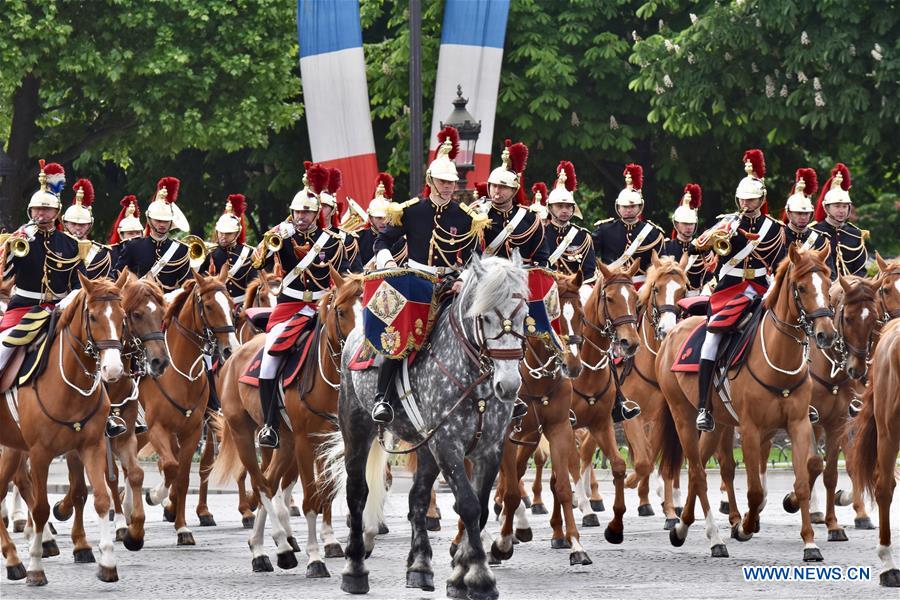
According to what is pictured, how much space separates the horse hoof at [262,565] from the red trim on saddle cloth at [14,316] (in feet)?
9.14

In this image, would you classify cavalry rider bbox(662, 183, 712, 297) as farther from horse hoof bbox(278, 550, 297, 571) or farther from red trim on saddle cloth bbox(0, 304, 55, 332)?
red trim on saddle cloth bbox(0, 304, 55, 332)

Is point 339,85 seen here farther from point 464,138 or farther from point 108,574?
point 108,574

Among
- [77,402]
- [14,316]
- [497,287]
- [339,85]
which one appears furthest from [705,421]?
[339,85]

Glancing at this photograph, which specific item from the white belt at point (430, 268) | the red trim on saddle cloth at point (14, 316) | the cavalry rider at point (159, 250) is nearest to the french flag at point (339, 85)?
the cavalry rider at point (159, 250)

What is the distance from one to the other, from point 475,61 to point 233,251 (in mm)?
10268

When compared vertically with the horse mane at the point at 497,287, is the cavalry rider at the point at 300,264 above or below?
above

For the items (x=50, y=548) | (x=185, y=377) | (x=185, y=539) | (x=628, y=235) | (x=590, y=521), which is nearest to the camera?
(x=50, y=548)

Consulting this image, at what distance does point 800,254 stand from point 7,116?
23107mm

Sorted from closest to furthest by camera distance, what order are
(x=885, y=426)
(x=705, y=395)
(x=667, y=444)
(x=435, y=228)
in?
(x=885, y=426) → (x=435, y=228) → (x=705, y=395) → (x=667, y=444)

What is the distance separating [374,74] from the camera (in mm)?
34406

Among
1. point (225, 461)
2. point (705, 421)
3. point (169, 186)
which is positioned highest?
point (169, 186)

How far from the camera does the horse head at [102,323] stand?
1422cm

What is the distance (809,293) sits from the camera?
15.0 metres

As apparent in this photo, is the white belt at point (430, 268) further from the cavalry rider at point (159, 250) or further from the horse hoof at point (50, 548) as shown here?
the cavalry rider at point (159, 250)
